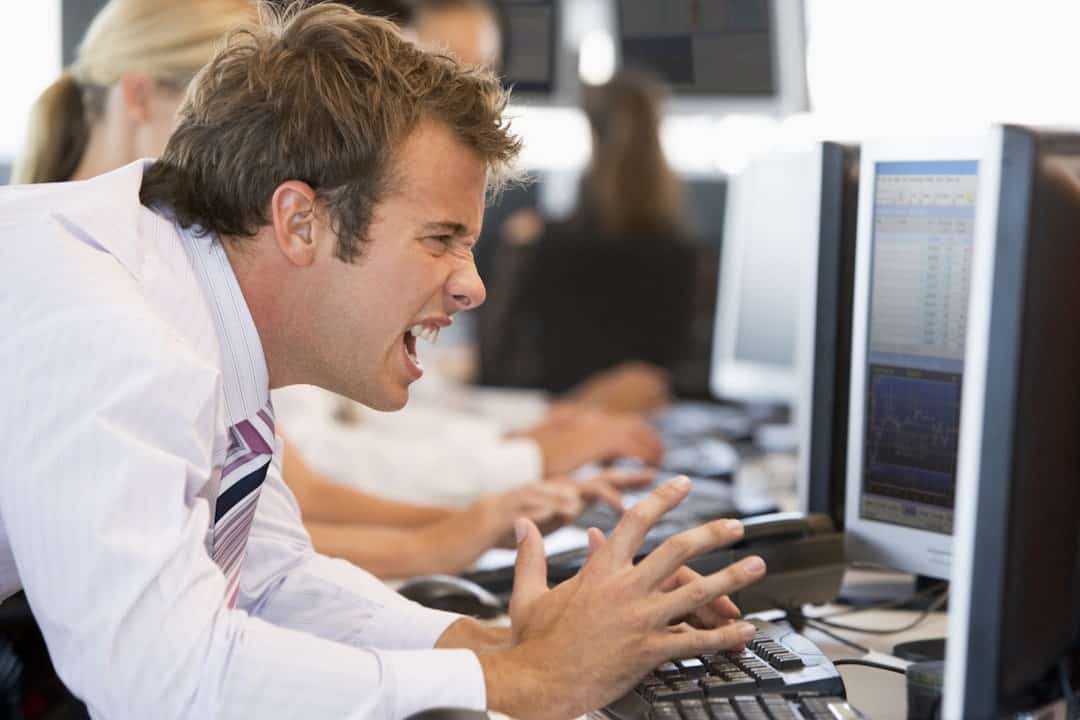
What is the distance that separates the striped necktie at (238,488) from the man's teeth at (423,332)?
0.16 metres

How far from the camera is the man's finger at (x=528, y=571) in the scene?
3.50ft

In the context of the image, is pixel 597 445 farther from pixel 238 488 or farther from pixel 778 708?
pixel 778 708

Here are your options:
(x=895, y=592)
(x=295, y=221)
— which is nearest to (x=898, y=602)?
(x=895, y=592)

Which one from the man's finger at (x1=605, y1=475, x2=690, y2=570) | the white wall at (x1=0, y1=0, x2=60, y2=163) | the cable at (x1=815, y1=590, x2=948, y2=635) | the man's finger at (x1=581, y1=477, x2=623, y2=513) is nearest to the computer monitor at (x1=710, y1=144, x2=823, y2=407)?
the man's finger at (x1=581, y1=477, x2=623, y2=513)

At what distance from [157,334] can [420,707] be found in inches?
13.4

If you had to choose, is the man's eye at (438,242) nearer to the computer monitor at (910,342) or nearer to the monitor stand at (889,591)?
the computer monitor at (910,342)

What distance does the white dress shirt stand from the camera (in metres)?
0.87

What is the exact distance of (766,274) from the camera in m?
2.55

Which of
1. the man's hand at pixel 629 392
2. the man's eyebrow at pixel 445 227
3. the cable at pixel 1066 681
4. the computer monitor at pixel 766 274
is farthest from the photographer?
the man's hand at pixel 629 392

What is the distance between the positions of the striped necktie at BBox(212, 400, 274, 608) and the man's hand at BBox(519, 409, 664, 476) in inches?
40.9

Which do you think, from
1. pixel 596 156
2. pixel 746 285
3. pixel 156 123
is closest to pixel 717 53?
pixel 746 285

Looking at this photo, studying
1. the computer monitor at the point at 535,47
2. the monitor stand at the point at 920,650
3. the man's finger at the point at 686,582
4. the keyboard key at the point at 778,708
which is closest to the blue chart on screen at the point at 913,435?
the monitor stand at the point at 920,650

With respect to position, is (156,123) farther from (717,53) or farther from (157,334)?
(717,53)

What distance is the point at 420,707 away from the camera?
94 centimetres
